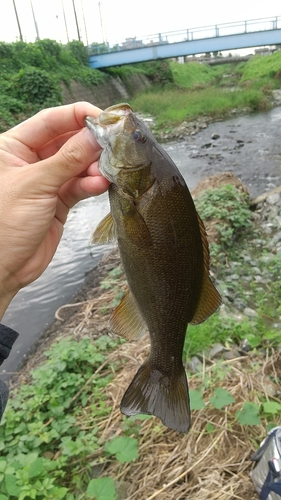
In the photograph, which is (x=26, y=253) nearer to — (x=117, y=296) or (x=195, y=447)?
(x=195, y=447)

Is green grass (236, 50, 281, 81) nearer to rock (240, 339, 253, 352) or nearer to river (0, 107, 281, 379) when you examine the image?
river (0, 107, 281, 379)

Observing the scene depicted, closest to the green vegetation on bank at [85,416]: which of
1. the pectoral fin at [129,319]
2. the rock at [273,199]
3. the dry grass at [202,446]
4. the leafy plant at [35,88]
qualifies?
the dry grass at [202,446]

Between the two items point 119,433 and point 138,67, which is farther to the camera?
point 138,67

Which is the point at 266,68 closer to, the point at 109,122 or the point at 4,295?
the point at 109,122

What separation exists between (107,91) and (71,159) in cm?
3158

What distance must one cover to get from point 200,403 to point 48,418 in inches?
55.2

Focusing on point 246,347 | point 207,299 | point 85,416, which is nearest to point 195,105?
point 246,347

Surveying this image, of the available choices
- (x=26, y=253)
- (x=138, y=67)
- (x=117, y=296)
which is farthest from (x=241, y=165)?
(x=138, y=67)

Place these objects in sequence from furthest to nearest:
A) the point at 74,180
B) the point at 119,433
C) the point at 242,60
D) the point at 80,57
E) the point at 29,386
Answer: the point at 242,60
the point at 80,57
the point at 29,386
the point at 119,433
the point at 74,180

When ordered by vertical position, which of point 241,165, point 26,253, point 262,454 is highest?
point 26,253

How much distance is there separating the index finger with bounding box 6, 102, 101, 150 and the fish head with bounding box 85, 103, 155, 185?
0.41 metres

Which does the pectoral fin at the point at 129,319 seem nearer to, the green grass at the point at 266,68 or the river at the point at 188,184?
the river at the point at 188,184

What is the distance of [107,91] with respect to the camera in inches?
1216

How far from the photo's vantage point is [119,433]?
315 centimetres
